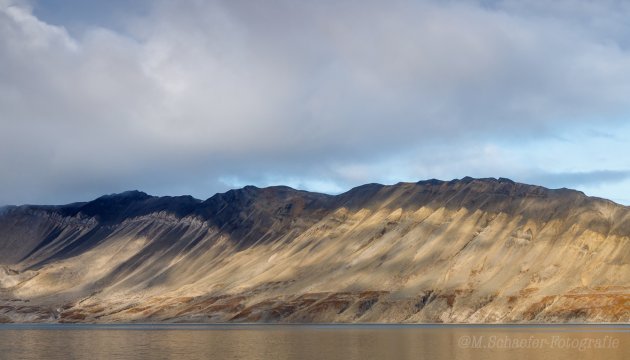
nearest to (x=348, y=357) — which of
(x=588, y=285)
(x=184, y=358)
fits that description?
(x=184, y=358)

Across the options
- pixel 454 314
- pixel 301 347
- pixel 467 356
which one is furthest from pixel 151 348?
pixel 454 314

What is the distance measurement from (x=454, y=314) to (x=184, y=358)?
129 metres

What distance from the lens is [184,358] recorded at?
7350cm

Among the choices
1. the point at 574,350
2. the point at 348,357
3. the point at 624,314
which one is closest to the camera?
the point at 348,357

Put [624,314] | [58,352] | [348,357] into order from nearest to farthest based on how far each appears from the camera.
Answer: [348,357] → [58,352] → [624,314]

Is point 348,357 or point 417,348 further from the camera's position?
point 417,348

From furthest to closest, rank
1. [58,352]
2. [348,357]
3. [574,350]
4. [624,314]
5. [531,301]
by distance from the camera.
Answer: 1. [531,301]
2. [624,314]
3. [58,352]
4. [574,350]
5. [348,357]

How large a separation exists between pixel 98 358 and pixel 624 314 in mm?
133290

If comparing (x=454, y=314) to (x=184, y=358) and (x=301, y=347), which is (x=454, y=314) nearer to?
(x=301, y=347)

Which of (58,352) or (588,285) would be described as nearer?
(58,352)

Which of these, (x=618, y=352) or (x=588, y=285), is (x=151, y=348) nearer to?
(x=618, y=352)

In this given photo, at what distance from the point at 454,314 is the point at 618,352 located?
119458 mm

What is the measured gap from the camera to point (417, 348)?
82562mm

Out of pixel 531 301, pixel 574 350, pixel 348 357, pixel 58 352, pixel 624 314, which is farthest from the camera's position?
pixel 531 301
